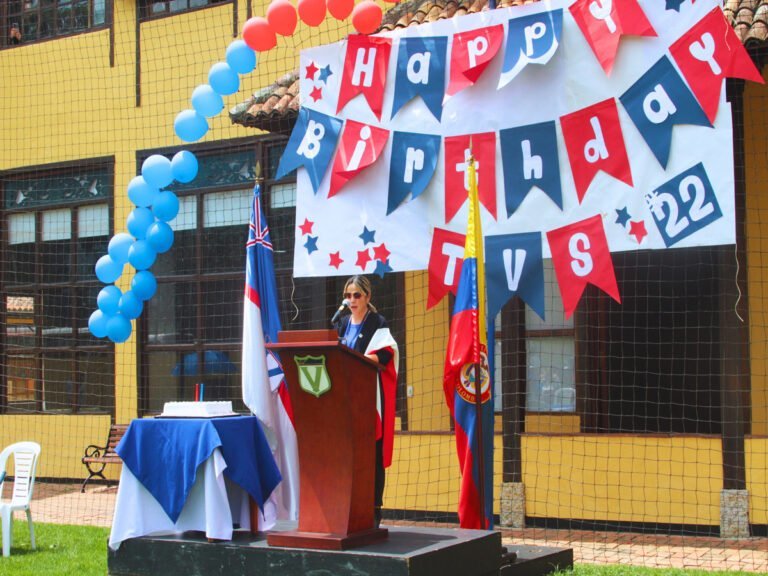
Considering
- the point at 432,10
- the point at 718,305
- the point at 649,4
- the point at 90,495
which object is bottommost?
the point at 90,495

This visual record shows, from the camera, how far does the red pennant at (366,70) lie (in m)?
7.60

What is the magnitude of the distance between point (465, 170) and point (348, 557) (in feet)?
10.3

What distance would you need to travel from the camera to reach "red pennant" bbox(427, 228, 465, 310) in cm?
721

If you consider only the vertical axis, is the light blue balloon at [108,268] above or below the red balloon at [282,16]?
below

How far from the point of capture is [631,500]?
27.3 feet

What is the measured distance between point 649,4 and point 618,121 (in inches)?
30.1

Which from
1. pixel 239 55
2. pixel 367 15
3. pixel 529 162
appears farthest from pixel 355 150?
pixel 529 162

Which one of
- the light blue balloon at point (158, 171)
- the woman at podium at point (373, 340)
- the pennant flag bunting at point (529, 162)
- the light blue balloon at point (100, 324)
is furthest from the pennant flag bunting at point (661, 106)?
the light blue balloon at point (100, 324)

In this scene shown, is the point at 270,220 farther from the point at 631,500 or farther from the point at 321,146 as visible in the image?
the point at 631,500

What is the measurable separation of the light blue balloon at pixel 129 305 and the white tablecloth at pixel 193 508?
297 centimetres

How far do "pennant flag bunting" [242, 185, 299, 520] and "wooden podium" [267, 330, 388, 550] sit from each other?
102 centimetres

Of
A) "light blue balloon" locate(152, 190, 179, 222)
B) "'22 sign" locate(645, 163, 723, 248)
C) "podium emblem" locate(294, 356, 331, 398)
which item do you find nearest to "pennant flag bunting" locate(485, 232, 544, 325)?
"'22 sign" locate(645, 163, 723, 248)

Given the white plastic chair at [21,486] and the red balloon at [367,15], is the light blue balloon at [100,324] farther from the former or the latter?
the red balloon at [367,15]

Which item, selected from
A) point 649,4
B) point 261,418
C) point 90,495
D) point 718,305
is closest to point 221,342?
point 90,495
